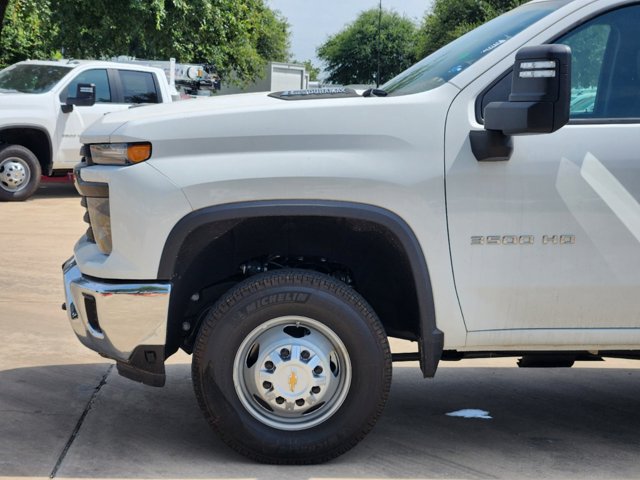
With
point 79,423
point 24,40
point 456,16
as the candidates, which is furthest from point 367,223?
point 456,16

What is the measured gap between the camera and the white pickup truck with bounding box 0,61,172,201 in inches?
564

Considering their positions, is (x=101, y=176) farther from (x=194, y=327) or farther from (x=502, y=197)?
(x=502, y=197)

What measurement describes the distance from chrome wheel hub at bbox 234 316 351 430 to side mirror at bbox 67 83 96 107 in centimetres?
1086

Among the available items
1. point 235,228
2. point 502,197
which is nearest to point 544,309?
point 502,197

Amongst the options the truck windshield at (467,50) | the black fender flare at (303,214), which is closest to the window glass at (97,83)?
the truck windshield at (467,50)

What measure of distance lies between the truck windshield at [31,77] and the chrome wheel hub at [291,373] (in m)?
11.4

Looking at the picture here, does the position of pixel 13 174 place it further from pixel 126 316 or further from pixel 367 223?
pixel 367 223

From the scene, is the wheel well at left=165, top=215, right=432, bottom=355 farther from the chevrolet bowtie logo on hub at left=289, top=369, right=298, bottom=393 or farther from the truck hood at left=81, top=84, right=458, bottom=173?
the chevrolet bowtie logo on hub at left=289, top=369, right=298, bottom=393

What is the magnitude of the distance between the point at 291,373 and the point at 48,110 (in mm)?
11234

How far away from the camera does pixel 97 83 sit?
606 inches

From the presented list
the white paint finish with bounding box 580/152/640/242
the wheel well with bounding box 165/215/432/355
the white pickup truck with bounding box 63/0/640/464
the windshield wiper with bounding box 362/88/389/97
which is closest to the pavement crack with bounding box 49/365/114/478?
the white pickup truck with bounding box 63/0/640/464

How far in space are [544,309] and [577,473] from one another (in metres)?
0.77

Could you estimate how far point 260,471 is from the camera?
4.31 metres

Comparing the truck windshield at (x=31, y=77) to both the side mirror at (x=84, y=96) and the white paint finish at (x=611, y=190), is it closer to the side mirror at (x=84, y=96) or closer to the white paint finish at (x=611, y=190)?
the side mirror at (x=84, y=96)
